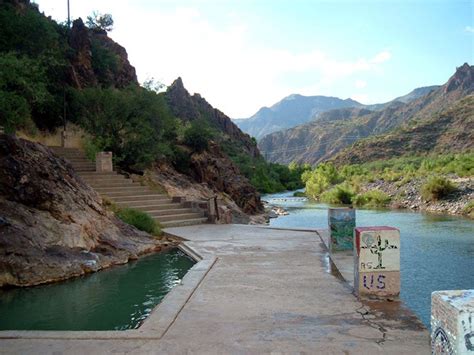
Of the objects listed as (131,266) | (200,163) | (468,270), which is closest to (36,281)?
(131,266)

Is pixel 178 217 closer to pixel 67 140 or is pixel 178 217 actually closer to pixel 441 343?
pixel 67 140

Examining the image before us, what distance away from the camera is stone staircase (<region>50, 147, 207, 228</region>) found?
13.8m

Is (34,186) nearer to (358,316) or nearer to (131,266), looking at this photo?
(131,266)

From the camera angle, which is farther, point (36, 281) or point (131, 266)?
point (131, 266)

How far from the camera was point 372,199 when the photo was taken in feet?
131

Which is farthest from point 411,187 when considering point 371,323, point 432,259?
point 371,323

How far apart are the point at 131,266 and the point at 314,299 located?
14.1 feet

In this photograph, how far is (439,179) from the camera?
113 feet

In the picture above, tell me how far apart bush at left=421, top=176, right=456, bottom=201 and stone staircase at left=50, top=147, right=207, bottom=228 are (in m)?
24.9

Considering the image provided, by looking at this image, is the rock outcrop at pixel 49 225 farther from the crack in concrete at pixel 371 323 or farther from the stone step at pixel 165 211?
the crack in concrete at pixel 371 323

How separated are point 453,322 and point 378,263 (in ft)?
13.4

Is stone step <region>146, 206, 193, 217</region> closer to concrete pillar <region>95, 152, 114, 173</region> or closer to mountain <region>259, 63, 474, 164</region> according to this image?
concrete pillar <region>95, 152, 114, 173</region>

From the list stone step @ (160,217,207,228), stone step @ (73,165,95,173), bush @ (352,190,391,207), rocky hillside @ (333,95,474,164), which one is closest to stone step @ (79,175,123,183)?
stone step @ (73,165,95,173)

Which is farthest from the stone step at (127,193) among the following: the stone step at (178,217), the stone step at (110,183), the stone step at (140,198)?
the stone step at (178,217)
